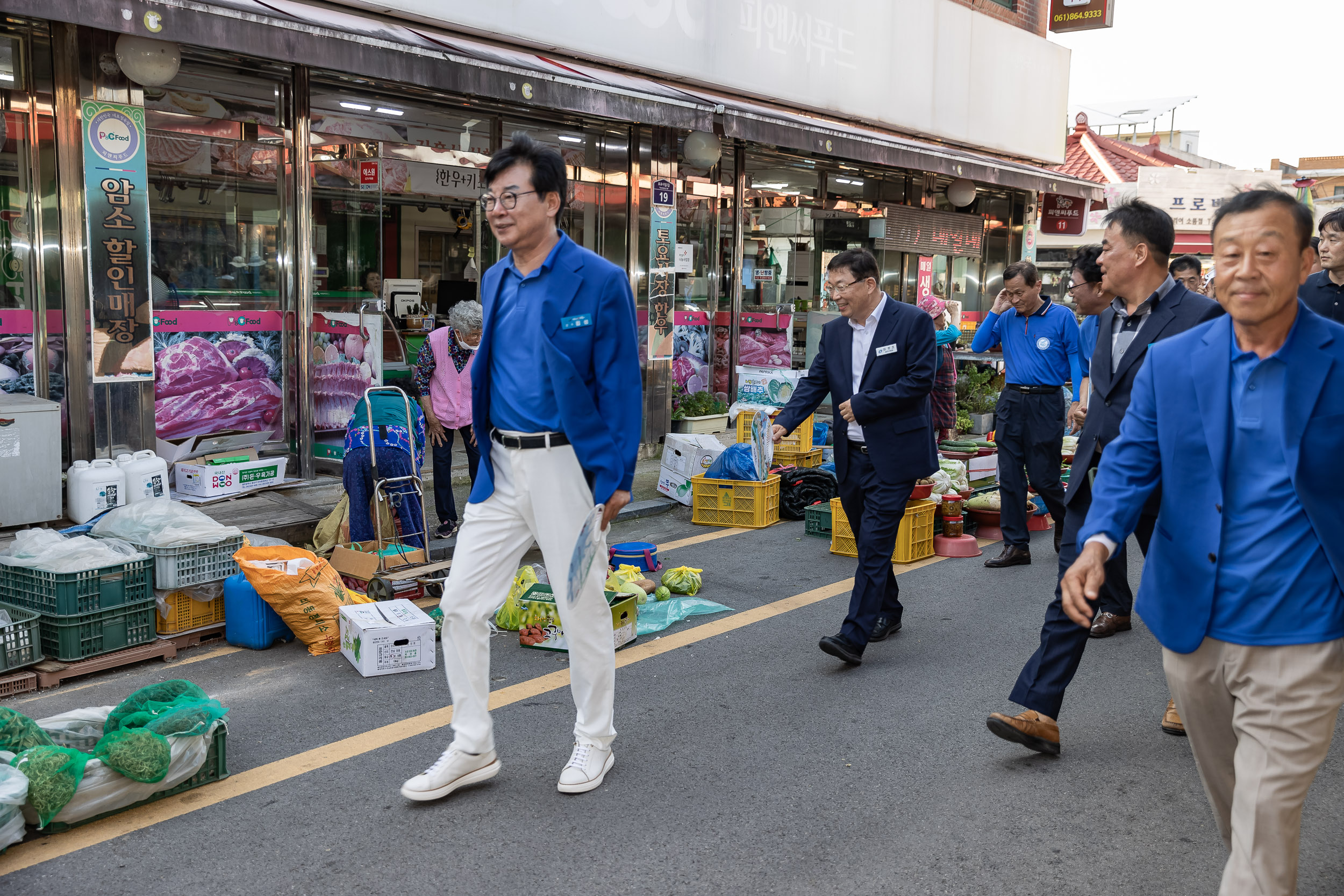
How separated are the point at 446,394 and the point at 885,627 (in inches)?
141

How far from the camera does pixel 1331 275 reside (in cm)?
571

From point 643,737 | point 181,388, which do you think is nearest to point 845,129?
point 181,388

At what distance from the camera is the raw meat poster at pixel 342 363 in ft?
29.0

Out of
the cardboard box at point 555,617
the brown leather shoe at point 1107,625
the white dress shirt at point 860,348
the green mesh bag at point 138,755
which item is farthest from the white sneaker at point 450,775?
the brown leather shoe at point 1107,625

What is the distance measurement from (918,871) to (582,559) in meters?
1.42

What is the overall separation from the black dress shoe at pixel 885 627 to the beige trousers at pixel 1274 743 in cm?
310

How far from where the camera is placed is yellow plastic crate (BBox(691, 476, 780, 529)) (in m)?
8.34

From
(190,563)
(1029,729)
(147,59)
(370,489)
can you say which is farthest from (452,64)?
(1029,729)

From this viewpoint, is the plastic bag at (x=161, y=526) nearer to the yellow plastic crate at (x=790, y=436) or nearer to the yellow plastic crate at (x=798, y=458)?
the yellow plastic crate at (x=790, y=436)

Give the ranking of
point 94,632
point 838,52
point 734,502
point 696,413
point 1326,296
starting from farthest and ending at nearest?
point 838,52 < point 696,413 < point 734,502 < point 1326,296 < point 94,632

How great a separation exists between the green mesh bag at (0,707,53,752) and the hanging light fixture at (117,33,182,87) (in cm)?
520

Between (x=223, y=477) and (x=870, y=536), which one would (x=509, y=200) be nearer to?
(x=870, y=536)

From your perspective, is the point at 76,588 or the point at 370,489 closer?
the point at 76,588

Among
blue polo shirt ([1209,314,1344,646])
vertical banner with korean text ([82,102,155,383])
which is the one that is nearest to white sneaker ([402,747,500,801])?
blue polo shirt ([1209,314,1344,646])
